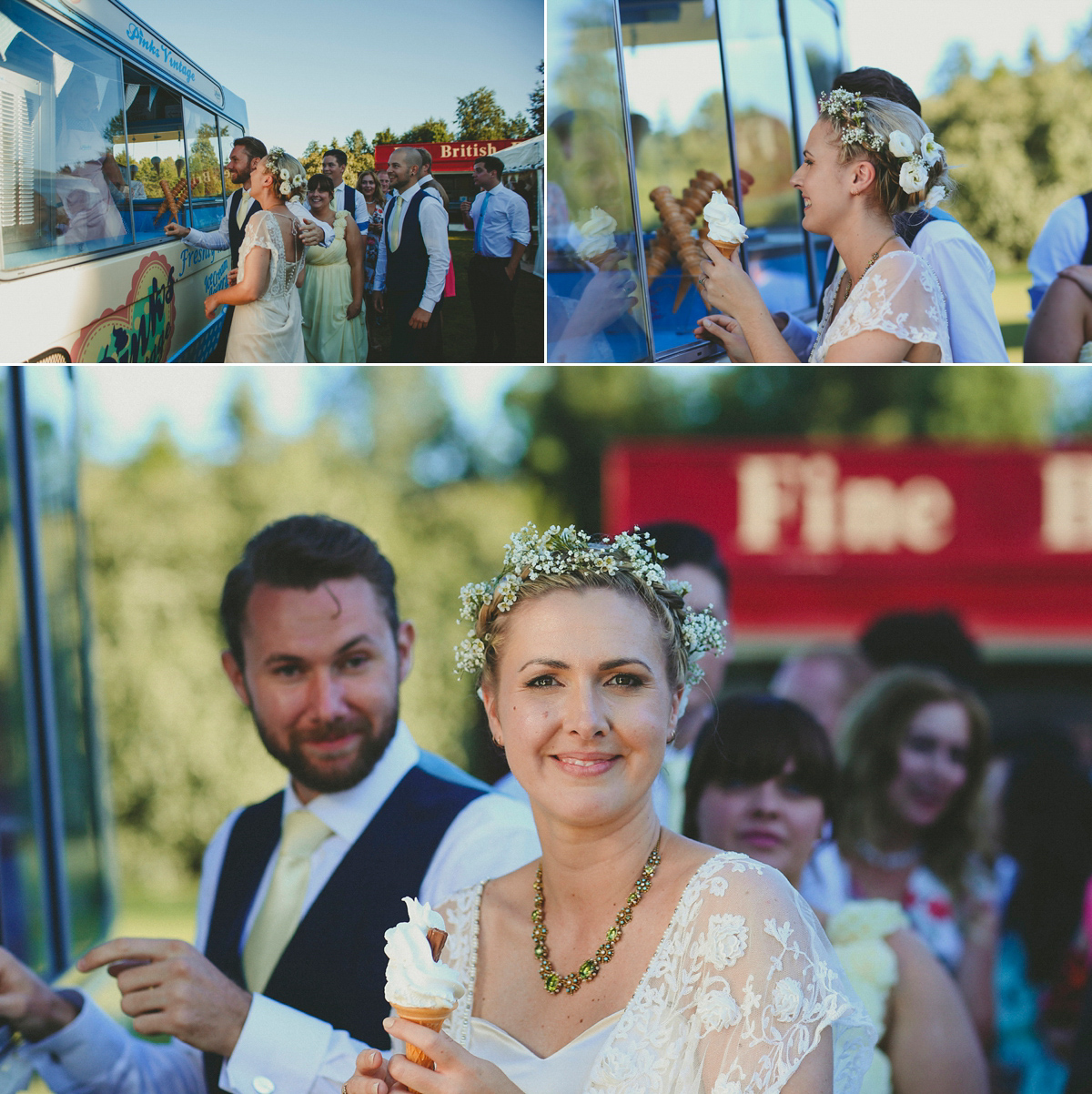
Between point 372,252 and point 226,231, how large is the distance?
0.42 metres

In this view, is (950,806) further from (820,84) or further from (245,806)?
(820,84)

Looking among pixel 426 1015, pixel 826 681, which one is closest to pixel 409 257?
pixel 426 1015

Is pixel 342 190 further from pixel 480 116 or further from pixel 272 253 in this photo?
pixel 480 116

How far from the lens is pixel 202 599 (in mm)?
3422

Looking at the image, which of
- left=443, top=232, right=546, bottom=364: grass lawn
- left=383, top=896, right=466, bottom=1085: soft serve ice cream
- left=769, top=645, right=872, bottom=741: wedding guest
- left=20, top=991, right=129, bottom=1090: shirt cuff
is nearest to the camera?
left=383, top=896, right=466, bottom=1085: soft serve ice cream

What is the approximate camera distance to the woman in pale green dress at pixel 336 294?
3119 millimetres

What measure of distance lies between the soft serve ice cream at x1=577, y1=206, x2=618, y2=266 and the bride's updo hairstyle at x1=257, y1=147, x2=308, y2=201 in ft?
2.69

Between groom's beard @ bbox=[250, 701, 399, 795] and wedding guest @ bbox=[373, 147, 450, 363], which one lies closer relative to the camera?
groom's beard @ bbox=[250, 701, 399, 795]

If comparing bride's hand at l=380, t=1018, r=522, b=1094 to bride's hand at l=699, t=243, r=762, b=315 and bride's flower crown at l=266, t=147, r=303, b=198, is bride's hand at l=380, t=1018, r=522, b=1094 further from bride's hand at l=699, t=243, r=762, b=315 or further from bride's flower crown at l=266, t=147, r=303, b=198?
bride's flower crown at l=266, t=147, r=303, b=198

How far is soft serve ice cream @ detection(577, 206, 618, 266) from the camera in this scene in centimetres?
297

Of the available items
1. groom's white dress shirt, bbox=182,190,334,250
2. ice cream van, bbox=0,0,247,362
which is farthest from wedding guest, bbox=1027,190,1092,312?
ice cream van, bbox=0,0,247,362

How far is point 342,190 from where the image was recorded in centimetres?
305

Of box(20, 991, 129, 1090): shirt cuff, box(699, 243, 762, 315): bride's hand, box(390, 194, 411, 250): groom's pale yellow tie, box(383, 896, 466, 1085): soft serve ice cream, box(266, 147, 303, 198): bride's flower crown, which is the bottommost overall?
box(20, 991, 129, 1090): shirt cuff

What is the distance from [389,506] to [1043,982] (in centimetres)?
283
